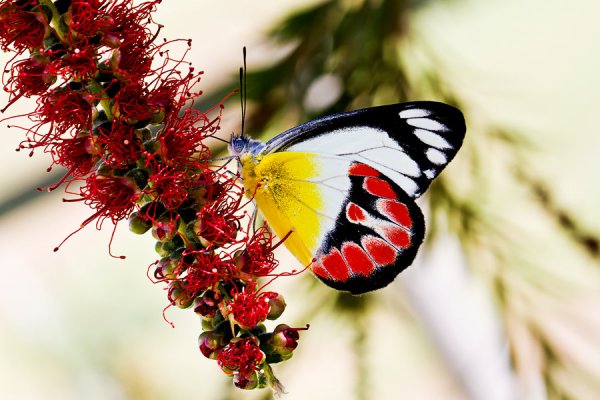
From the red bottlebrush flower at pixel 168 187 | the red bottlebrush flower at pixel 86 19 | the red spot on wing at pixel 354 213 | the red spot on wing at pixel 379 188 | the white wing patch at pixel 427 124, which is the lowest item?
the red spot on wing at pixel 354 213

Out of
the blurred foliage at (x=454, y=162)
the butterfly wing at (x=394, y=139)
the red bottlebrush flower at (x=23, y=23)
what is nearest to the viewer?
the red bottlebrush flower at (x=23, y=23)

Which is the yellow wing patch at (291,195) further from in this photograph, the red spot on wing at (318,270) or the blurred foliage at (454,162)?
the blurred foliage at (454,162)

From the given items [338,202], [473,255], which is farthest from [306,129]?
[473,255]

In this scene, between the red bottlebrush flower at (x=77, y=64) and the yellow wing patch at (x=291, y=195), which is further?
the yellow wing patch at (x=291, y=195)

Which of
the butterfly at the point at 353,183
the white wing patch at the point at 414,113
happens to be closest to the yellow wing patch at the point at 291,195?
the butterfly at the point at 353,183

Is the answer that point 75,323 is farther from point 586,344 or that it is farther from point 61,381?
point 586,344

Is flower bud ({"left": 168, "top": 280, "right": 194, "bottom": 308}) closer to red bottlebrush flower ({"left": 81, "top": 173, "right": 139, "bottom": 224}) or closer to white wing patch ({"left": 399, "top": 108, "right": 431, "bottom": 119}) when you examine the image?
red bottlebrush flower ({"left": 81, "top": 173, "right": 139, "bottom": 224})
